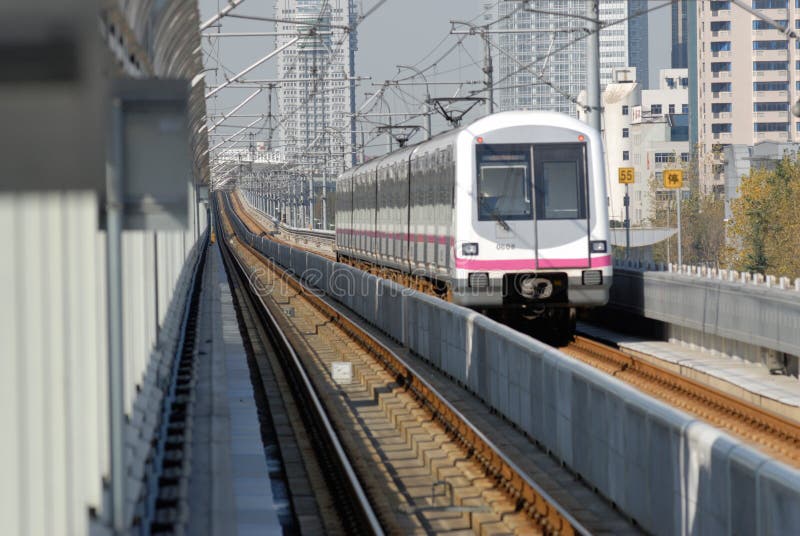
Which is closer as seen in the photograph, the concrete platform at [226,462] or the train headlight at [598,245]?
the concrete platform at [226,462]

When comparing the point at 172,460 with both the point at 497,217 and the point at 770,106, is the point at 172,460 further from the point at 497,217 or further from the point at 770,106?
the point at 770,106

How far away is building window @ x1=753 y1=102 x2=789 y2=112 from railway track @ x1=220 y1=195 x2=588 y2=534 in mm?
115970

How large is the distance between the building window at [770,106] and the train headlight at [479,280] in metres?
118

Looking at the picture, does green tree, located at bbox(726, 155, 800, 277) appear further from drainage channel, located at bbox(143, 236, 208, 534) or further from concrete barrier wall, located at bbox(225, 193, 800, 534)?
drainage channel, located at bbox(143, 236, 208, 534)

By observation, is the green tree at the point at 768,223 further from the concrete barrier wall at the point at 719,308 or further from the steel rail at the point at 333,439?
the concrete barrier wall at the point at 719,308

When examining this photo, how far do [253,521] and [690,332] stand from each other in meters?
13.7

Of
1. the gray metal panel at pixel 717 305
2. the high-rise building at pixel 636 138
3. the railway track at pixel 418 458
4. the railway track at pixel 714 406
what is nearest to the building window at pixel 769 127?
the high-rise building at pixel 636 138

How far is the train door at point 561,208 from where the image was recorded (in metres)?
20.8

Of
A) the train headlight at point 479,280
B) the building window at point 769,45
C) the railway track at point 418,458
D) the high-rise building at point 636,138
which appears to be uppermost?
the building window at point 769,45

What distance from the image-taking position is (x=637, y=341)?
22.6 metres

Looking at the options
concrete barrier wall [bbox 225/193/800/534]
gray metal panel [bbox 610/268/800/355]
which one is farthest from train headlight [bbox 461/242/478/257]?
gray metal panel [bbox 610/268/800/355]

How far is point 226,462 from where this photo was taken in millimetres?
8984

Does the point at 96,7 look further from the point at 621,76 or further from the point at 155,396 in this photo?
the point at 621,76

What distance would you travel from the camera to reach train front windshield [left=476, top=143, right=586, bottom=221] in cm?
2084
